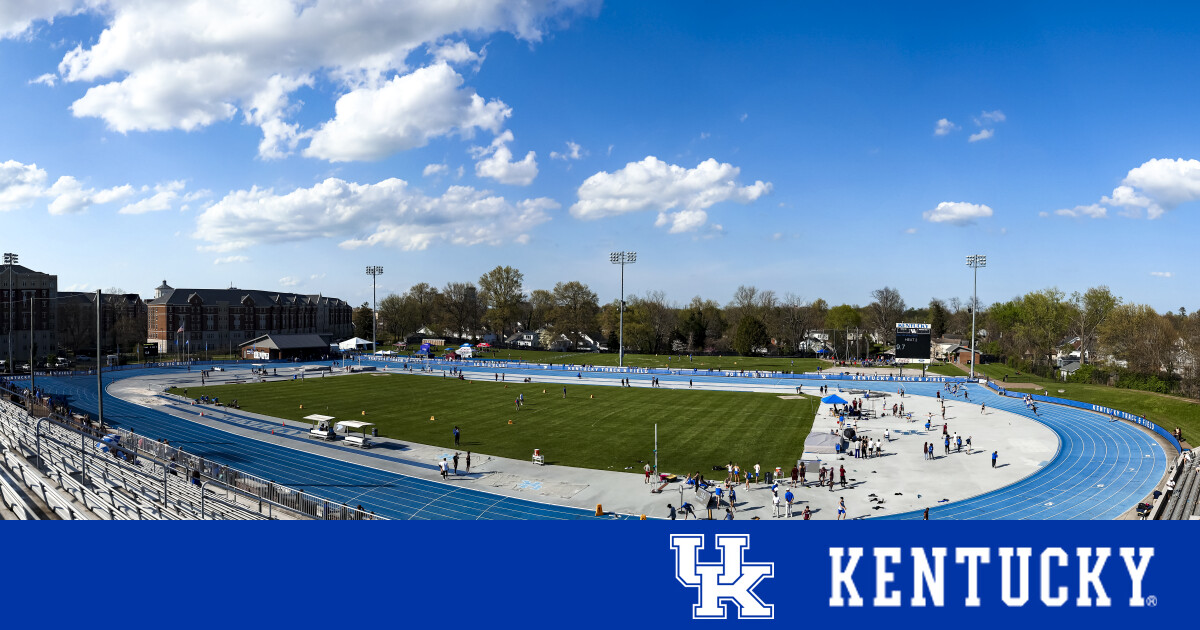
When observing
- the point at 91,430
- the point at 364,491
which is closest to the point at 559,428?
the point at 364,491

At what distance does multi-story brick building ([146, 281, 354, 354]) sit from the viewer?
100 meters

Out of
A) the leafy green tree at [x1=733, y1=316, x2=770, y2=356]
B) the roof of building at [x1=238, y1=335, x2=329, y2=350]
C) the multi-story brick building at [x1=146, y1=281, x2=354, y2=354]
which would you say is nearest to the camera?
the roof of building at [x1=238, y1=335, x2=329, y2=350]

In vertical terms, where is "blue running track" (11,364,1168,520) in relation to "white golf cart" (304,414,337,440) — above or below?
below

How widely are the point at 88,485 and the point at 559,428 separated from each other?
25861 millimetres

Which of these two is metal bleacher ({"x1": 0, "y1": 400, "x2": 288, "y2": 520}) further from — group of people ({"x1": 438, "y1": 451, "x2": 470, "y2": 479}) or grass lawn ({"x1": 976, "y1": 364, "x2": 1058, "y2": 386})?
grass lawn ({"x1": 976, "y1": 364, "x2": 1058, "y2": 386})

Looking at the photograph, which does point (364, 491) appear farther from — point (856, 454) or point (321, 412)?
point (856, 454)

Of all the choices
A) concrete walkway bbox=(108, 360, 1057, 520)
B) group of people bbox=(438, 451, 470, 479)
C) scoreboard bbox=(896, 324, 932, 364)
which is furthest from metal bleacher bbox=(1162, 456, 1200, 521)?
scoreboard bbox=(896, 324, 932, 364)

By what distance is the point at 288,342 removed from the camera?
3752 inches

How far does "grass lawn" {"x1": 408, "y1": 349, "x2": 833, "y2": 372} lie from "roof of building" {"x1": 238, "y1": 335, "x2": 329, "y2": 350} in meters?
26.8

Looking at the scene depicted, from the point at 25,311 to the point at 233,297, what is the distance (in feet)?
100
